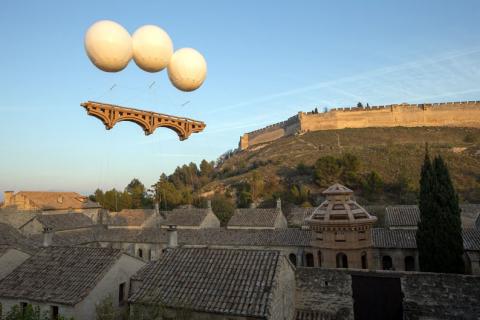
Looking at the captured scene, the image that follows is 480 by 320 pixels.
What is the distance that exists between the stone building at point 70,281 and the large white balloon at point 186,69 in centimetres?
1179

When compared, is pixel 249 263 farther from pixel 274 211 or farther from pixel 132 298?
pixel 274 211

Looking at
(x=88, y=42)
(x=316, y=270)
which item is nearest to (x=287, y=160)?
(x=316, y=270)

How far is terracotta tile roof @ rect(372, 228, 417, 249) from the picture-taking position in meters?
25.3

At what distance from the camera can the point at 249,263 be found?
13570 millimetres

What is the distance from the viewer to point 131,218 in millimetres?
45875

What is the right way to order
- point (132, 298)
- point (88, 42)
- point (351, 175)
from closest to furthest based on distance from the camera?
point (88, 42), point (132, 298), point (351, 175)

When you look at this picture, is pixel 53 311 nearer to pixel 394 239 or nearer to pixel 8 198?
pixel 394 239

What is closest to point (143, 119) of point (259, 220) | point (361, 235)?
point (361, 235)

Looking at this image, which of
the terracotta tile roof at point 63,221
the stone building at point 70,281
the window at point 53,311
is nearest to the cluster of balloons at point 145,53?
the stone building at point 70,281

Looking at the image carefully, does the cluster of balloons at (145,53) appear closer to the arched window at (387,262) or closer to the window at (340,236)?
the window at (340,236)

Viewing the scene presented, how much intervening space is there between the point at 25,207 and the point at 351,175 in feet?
155

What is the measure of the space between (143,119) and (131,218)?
4291 centimetres

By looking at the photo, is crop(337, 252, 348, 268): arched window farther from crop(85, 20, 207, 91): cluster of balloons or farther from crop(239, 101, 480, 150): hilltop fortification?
crop(239, 101, 480, 150): hilltop fortification

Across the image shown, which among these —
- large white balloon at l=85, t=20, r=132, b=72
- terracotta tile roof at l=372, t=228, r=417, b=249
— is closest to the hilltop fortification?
terracotta tile roof at l=372, t=228, r=417, b=249
